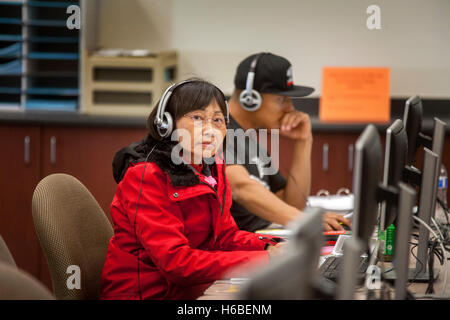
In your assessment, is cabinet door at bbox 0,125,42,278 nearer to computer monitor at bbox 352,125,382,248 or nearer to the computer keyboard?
the computer keyboard

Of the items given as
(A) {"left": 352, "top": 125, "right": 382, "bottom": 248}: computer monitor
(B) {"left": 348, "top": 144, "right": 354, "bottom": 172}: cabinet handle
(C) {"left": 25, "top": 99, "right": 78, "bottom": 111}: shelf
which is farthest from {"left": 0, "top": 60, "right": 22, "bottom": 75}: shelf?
(A) {"left": 352, "top": 125, "right": 382, "bottom": 248}: computer monitor

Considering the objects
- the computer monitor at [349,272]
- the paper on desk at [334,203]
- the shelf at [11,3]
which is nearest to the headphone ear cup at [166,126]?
the computer monitor at [349,272]

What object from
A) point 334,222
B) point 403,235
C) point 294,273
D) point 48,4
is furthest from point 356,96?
point 294,273

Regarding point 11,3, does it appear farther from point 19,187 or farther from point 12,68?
point 19,187

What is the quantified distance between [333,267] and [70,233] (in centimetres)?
64

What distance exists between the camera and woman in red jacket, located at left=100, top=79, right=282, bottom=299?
138 cm

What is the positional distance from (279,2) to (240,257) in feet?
8.08

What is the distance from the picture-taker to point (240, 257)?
4.56ft

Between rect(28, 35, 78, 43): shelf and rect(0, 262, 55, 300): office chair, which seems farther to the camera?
rect(28, 35, 78, 43): shelf

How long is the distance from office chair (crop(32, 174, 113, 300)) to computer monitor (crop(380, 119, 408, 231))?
2.40ft

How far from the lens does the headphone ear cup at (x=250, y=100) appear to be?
220 cm

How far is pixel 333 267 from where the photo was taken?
1.46m
